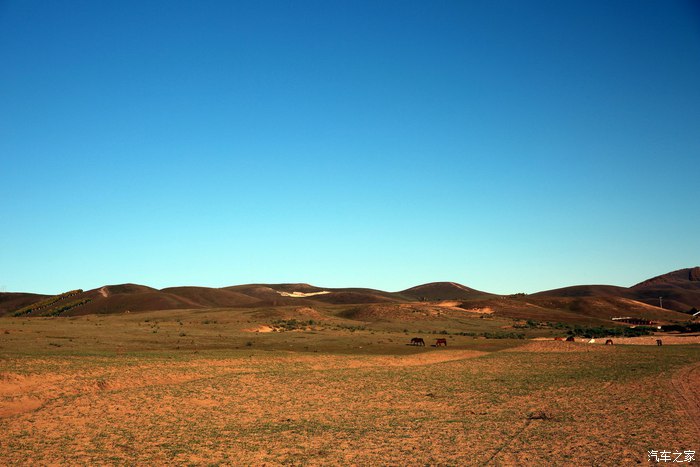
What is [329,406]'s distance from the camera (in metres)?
23.9

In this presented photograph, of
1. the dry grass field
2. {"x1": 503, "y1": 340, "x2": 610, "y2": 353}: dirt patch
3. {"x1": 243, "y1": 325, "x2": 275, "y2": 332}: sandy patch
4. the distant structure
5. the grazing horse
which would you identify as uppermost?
the distant structure

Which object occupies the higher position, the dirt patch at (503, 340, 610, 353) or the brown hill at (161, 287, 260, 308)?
the brown hill at (161, 287, 260, 308)

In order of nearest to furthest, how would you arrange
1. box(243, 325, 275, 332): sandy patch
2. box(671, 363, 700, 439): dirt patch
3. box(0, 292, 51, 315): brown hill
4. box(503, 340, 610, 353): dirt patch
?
box(671, 363, 700, 439): dirt patch, box(503, 340, 610, 353): dirt patch, box(243, 325, 275, 332): sandy patch, box(0, 292, 51, 315): brown hill

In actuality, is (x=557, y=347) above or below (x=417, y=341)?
below

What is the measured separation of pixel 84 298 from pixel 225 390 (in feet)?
427

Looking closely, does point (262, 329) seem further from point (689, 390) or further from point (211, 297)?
point (211, 297)

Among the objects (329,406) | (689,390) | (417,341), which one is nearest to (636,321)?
(417,341)

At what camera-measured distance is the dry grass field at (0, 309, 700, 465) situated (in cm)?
1627

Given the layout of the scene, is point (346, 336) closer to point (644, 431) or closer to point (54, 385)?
point (54, 385)

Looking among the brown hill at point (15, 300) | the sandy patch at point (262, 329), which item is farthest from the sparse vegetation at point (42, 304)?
the sandy patch at point (262, 329)

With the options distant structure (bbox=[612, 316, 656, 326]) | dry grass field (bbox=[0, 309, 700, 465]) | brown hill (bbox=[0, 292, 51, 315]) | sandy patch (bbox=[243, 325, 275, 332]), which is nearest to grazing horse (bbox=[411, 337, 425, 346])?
dry grass field (bbox=[0, 309, 700, 465])

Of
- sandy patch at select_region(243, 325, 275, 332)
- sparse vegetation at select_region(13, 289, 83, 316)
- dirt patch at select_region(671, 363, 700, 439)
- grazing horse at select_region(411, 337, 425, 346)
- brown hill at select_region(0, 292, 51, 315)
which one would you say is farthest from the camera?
brown hill at select_region(0, 292, 51, 315)

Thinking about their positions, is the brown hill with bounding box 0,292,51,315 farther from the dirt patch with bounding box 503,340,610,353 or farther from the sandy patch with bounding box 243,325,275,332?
the dirt patch with bounding box 503,340,610,353

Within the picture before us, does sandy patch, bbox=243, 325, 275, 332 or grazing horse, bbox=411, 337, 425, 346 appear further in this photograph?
sandy patch, bbox=243, 325, 275, 332
